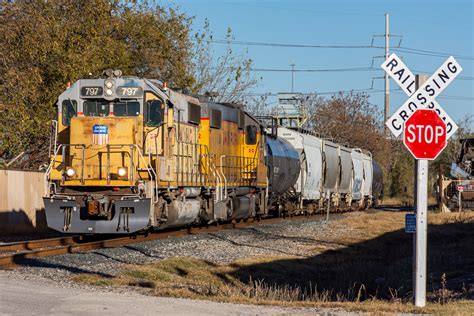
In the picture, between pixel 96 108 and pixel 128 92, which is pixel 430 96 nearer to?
pixel 128 92

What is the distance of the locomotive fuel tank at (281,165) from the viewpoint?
1142 inches

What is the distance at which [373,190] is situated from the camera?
51.6m

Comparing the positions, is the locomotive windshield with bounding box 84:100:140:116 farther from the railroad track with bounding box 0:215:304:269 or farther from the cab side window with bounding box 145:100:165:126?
the railroad track with bounding box 0:215:304:269

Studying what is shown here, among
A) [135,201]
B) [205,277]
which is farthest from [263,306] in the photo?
[135,201]

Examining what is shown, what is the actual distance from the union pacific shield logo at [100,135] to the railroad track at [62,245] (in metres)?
2.29

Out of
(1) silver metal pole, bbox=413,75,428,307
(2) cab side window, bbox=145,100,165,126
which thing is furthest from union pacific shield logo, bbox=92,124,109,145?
(1) silver metal pole, bbox=413,75,428,307

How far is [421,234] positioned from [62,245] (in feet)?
33.6

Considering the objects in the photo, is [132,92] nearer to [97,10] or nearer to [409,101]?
[409,101]

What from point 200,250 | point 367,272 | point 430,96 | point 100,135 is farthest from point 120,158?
point 430,96

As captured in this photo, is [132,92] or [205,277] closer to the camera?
[205,277]

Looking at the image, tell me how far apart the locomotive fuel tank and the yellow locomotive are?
8.73 m

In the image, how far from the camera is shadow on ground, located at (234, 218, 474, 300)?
47.4ft

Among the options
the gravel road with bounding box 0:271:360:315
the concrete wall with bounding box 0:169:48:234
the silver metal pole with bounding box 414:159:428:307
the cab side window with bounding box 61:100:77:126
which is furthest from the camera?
the concrete wall with bounding box 0:169:48:234

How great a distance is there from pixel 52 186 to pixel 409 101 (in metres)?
9.84
